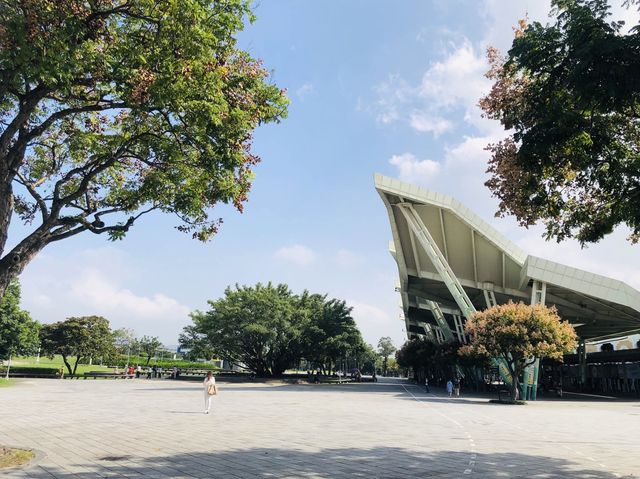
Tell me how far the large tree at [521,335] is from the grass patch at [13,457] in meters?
22.8

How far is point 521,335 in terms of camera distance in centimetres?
2600

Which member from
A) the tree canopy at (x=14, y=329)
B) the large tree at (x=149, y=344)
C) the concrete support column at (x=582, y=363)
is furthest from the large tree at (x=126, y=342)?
the concrete support column at (x=582, y=363)

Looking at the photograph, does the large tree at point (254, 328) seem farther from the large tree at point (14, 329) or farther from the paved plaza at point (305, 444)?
the paved plaza at point (305, 444)

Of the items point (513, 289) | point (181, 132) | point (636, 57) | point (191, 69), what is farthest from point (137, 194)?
point (513, 289)

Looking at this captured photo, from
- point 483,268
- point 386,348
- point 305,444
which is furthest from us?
point 386,348

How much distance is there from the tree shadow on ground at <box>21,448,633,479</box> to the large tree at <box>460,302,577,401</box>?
57.8ft

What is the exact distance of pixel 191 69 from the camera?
24.5 feet

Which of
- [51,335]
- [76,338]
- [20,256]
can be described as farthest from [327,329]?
[20,256]

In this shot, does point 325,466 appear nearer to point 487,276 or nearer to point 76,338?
point 487,276

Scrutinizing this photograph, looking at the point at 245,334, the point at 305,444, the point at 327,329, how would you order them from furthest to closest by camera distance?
the point at 327,329
the point at 245,334
the point at 305,444

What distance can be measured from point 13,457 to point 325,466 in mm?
5014

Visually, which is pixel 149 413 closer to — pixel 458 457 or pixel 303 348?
pixel 458 457

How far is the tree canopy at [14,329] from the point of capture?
39.7 m

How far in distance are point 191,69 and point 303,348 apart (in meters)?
42.9
